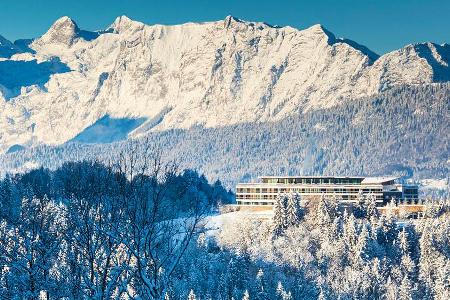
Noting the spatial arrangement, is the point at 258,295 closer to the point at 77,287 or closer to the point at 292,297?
the point at 292,297

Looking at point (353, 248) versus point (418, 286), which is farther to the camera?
point (353, 248)

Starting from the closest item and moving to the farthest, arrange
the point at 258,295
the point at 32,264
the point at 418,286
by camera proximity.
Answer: the point at 32,264 → the point at 258,295 → the point at 418,286

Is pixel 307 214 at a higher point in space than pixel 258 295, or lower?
higher

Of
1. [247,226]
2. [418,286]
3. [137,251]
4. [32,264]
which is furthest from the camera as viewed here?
[247,226]

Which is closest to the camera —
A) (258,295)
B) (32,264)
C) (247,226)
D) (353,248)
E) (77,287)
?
(77,287)

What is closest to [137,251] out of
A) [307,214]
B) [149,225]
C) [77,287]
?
[149,225]

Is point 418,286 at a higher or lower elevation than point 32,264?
lower

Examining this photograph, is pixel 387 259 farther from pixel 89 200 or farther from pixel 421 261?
pixel 89 200

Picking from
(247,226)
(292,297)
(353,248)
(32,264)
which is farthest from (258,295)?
(32,264)

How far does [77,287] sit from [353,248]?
130 m

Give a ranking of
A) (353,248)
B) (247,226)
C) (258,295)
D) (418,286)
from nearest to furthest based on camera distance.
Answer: (258,295)
(418,286)
(353,248)
(247,226)

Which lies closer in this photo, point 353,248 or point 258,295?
point 258,295

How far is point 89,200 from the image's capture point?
3141cm

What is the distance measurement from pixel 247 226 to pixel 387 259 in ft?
106
